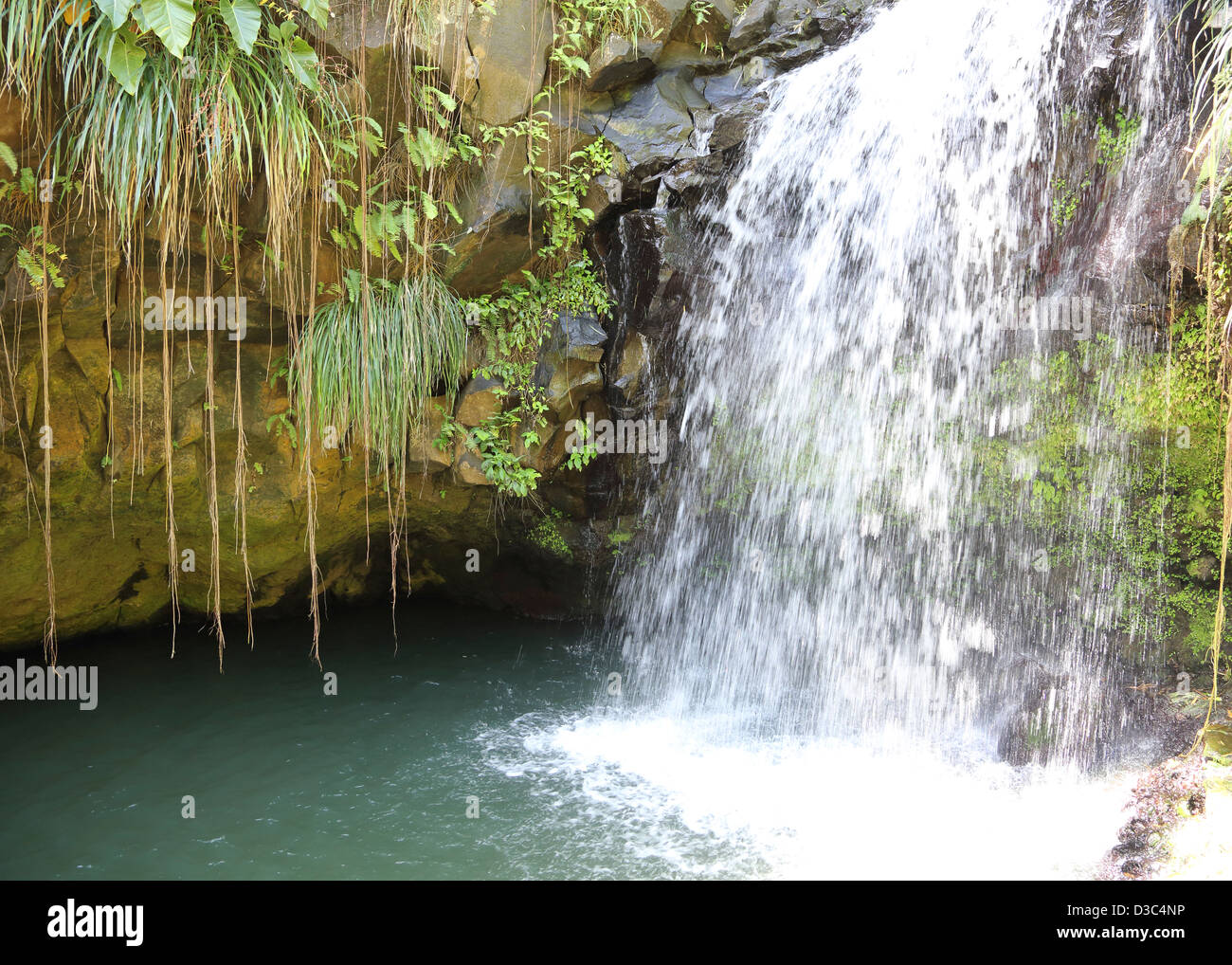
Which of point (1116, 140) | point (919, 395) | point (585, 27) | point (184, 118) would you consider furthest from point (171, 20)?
point (1116, 140)

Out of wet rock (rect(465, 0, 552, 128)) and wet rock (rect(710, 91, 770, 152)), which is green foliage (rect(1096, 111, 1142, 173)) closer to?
wet rock (rect(710, 91, 770, 152))

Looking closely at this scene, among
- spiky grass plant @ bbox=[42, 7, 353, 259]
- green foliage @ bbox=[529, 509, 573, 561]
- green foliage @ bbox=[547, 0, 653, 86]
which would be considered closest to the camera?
spiky grass plant @ bbox=[42, 7, 353, 259]

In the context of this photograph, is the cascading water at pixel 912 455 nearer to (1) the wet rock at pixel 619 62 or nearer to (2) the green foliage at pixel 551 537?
(2) the green foliage at pixel 551 537

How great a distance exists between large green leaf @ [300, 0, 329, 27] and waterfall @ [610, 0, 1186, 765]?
9.09 ft

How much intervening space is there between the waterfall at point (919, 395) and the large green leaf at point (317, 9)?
2772 millimetres

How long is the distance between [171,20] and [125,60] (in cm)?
41

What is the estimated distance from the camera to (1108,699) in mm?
4746

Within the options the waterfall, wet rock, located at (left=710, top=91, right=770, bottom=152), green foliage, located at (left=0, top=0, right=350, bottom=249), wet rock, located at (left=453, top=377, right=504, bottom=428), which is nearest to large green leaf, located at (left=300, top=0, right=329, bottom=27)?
green foliage, located at (left=0, top=0, right=350, bottom=249)

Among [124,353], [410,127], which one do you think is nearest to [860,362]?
[410,127]

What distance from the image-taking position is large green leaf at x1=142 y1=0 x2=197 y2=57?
371 centimetres

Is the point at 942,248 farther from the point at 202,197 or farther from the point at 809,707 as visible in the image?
the point at 202,197

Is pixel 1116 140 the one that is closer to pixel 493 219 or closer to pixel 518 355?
pixel 493 219

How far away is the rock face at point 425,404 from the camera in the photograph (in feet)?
16.0

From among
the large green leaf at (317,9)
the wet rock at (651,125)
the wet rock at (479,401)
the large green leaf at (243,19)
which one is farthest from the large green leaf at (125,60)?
the wet rock at (651,125)
